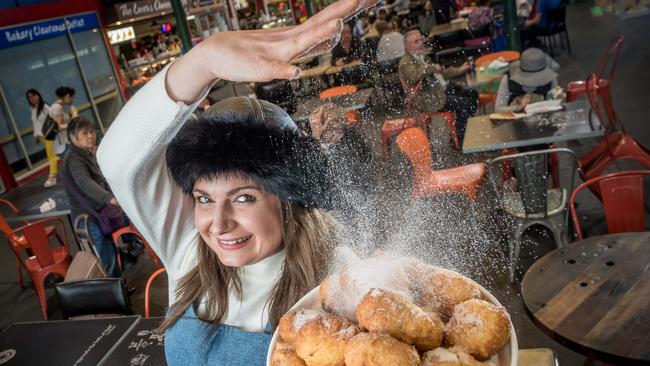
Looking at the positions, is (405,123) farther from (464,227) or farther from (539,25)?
(539,25)

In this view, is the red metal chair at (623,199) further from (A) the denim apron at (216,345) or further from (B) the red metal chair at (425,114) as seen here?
(A) the denim apron at (216,345)

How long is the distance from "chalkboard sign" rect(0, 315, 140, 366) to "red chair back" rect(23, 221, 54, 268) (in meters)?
1.83

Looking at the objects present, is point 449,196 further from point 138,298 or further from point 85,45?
point 85,45

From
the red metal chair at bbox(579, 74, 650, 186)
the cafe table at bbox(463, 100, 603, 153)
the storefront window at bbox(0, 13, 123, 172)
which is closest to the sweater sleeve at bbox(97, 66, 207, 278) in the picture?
the cafe table at bbox(463, 100, 603, 153)

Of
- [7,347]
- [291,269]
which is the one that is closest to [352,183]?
[291,269]

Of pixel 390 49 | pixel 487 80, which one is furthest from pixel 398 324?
pixel 487 80

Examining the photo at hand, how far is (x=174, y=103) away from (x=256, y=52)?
0.73 ft

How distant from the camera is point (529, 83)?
5191mm

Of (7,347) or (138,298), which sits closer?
(7,347)

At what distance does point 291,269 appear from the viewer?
4.52ft

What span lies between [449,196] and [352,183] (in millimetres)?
1867

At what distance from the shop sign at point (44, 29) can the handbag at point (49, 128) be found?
2428 mm

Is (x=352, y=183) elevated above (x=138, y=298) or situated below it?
above

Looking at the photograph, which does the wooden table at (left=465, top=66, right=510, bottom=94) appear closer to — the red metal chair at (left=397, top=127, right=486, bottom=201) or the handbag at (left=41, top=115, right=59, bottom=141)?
the red metal chair at (left=397, top=127, right=486, bottom=201)
